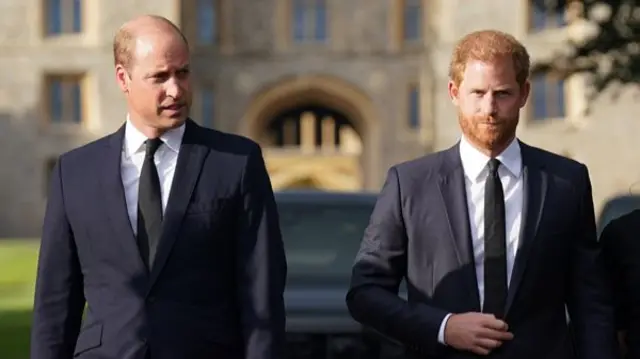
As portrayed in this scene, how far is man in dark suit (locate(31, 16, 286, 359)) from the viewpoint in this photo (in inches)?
147

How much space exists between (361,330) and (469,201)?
74.7 inches

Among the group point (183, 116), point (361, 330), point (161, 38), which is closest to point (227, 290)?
point (183, 116)

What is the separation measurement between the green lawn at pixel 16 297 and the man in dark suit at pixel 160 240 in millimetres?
1982

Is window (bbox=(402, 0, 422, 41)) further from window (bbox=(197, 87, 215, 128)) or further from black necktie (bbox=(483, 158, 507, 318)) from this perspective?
black necktie (bbox=(483, 158, 507, 318))

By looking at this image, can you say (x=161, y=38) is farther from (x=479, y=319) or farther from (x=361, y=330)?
(x=361, y=330)

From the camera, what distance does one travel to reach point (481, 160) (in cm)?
388

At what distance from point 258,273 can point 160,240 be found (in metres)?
0.30

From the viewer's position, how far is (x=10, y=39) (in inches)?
1556

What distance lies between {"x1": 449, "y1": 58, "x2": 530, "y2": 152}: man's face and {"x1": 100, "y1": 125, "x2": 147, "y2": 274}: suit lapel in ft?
3.35

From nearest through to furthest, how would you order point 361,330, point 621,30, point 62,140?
point 361,330 < point 621,30 < point 62,140

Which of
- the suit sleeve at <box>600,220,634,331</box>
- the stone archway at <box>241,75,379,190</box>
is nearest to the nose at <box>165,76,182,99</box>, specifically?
the suit sleeve at <box>600,220,634,331</box>

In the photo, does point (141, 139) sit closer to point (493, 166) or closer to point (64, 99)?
point (493, 166)

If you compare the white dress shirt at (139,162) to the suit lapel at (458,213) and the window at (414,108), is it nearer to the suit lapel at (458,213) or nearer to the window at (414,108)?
the suit lapel at (458,213)

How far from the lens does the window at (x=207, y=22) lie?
136ft
